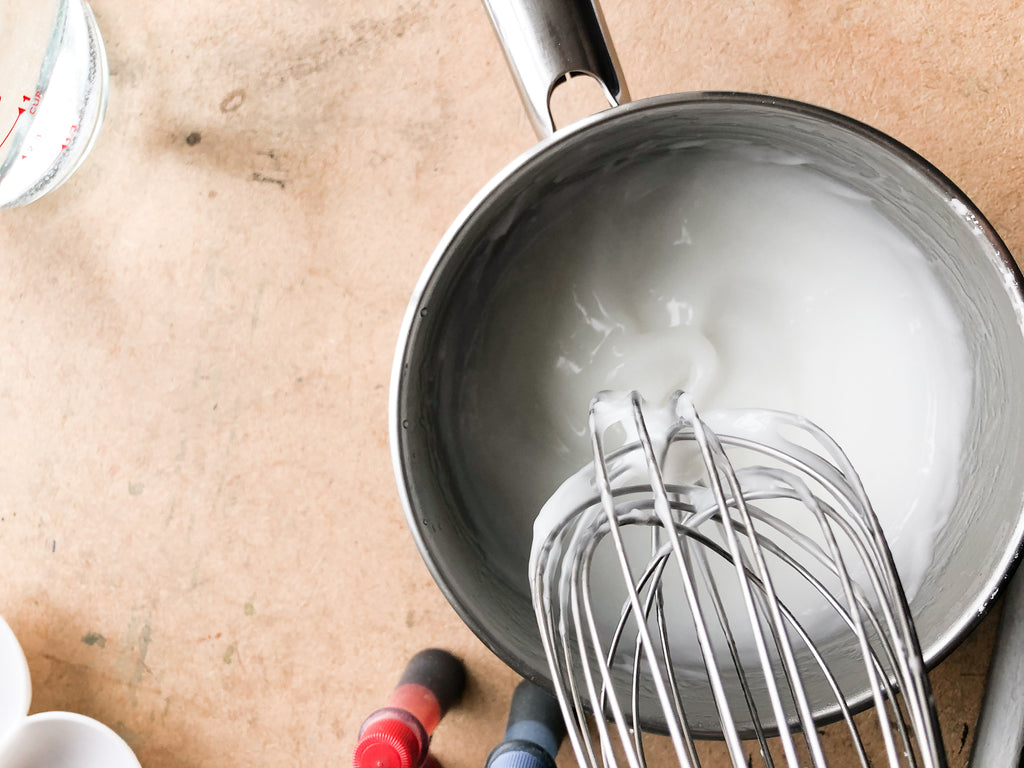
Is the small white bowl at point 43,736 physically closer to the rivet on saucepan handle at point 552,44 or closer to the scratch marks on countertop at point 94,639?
the scratch marks on countertop at point 94,639

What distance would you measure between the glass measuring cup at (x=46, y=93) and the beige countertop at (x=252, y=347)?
1.0 inches

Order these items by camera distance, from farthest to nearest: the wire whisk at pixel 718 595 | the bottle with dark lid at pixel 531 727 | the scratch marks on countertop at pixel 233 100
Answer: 1. the scratch marks on countertop at pixel 233 100
2. the bottle with dark lid at pixel 531 727
3. the wire whisk at pixel 718 595

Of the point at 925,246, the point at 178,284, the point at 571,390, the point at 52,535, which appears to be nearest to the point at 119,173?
the point at 178,284

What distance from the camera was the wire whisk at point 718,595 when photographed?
11.5 inches

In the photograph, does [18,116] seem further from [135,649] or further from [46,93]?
[135,649]

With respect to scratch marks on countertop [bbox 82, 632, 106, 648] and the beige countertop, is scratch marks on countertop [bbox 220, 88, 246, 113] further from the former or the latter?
scratch marks on countertop [bbox 82, 632, 106, 648]

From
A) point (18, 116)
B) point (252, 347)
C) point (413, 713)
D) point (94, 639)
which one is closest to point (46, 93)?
point (18, 116)

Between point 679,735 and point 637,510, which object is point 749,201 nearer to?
point 637,510

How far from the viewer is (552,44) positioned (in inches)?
15.5

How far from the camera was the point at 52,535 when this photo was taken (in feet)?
1.91

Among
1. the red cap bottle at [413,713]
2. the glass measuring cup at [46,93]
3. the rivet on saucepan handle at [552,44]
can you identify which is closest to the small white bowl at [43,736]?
the red cap bottle at [413,713]

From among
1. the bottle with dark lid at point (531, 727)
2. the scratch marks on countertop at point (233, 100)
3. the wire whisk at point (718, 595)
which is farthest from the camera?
the scratch marks on countertop at point (233, 100)

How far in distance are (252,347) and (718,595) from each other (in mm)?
352

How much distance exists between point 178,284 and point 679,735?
456 millimetres
